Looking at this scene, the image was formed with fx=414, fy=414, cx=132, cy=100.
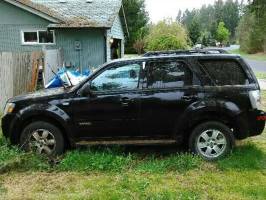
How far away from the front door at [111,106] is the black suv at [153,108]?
0.02 meters

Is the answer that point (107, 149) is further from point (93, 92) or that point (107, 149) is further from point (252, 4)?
point (252, 4)

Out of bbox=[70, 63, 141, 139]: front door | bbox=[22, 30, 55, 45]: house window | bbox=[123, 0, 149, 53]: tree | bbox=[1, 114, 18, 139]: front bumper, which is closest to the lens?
bbox=[70, 63, 141, 139]: front door

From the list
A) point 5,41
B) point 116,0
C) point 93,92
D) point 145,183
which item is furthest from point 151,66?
point 116,0

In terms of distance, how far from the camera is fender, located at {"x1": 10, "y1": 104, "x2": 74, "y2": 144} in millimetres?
6762

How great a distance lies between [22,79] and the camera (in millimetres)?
12938

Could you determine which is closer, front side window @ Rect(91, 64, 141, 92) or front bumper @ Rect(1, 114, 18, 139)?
front side window @ Rect(91, 64, 141, 92)

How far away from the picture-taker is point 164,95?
665 cm

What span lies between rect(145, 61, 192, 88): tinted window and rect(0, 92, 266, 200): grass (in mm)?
1173

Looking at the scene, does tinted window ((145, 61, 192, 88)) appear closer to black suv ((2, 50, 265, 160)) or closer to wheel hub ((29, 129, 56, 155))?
black suv ((2, 50, 265, 160))

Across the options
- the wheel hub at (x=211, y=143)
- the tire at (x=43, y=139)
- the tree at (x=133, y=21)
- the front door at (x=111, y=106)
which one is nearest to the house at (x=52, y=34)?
the front door at (x=111, y=106)

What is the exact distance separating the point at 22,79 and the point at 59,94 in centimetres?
649

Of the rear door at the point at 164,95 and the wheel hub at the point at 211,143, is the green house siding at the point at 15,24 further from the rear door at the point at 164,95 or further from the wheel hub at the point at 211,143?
the wheel hub at the point at 211,143

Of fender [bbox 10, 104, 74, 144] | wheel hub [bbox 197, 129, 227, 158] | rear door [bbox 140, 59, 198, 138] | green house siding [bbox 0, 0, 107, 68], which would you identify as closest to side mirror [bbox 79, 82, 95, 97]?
fender [bbox 10, 104, 74, 144]

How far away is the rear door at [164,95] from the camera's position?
6.63 m
